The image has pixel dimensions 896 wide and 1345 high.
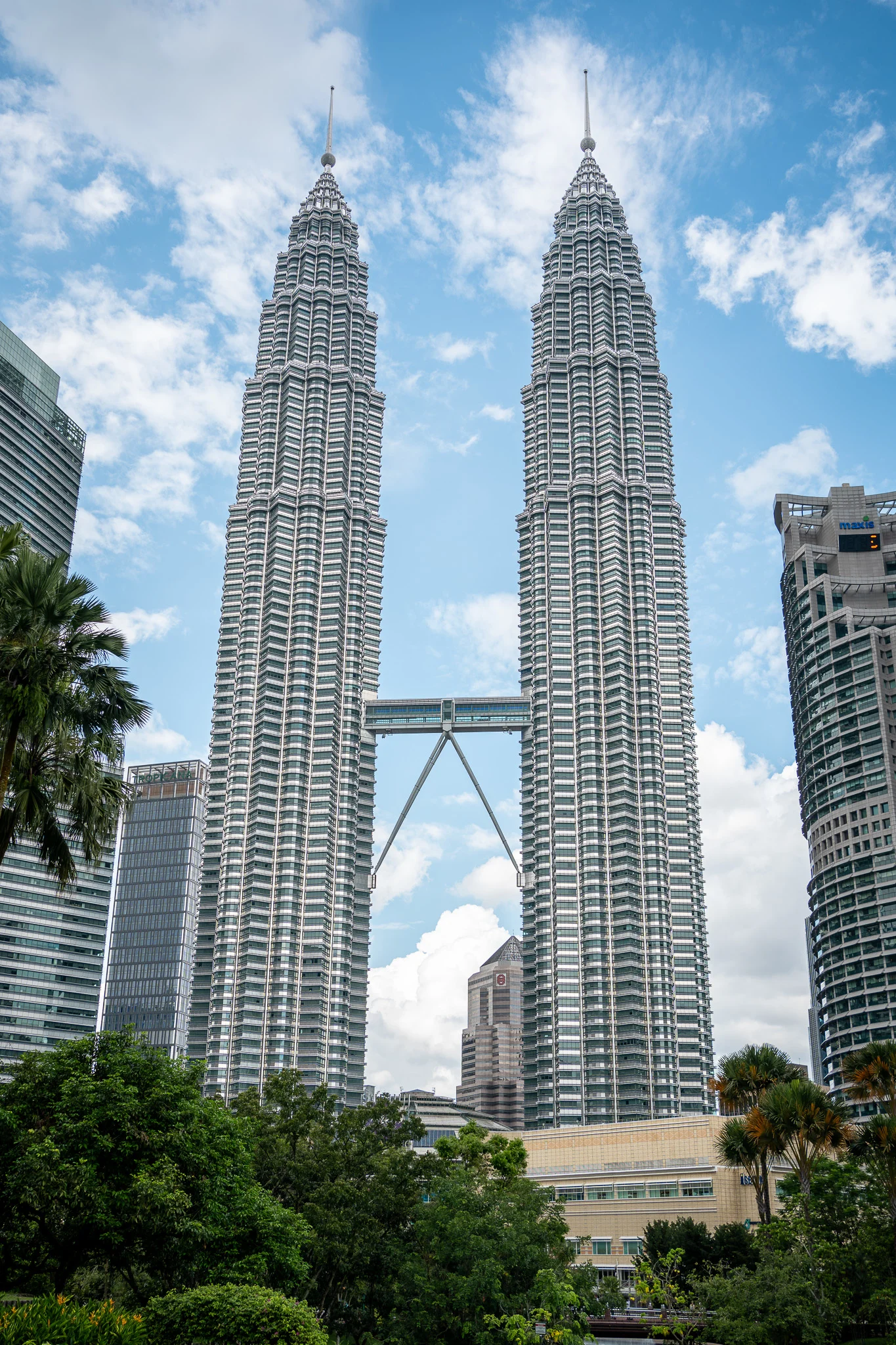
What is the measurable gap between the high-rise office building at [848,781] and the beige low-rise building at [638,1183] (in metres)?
71.2

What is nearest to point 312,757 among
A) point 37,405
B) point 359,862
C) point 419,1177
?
point 359,862

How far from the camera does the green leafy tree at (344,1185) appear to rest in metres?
53.2

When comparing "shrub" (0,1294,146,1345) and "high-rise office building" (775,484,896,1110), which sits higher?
"high-rise office building" (775,484,896,1110)

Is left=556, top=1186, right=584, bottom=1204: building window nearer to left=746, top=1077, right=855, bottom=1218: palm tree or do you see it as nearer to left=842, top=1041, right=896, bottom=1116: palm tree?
left=746, top=1077, right=855, bottom=1218: palm tree

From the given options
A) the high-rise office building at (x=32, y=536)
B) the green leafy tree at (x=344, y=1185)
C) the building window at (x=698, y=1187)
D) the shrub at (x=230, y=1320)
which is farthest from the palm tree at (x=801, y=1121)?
the high-rise office building at (x=32, y=536)

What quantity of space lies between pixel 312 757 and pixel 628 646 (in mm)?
53676

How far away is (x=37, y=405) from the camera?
649 feet

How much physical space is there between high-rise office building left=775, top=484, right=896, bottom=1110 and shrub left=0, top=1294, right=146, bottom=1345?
5950 inches

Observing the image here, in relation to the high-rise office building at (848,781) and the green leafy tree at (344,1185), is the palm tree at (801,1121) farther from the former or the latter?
the high-rise office building at (848,781)

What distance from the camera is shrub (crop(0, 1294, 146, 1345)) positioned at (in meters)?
24.0

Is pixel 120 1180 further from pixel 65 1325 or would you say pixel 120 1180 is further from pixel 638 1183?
pixel 638 1183

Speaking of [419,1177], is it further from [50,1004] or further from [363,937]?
[50,1004]

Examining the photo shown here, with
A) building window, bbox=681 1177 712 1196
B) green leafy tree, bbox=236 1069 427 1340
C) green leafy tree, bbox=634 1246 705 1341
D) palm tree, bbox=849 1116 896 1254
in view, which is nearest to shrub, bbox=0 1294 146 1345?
green leafy tree, bbox=236 1069 427 1340

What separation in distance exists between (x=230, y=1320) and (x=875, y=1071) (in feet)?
115
